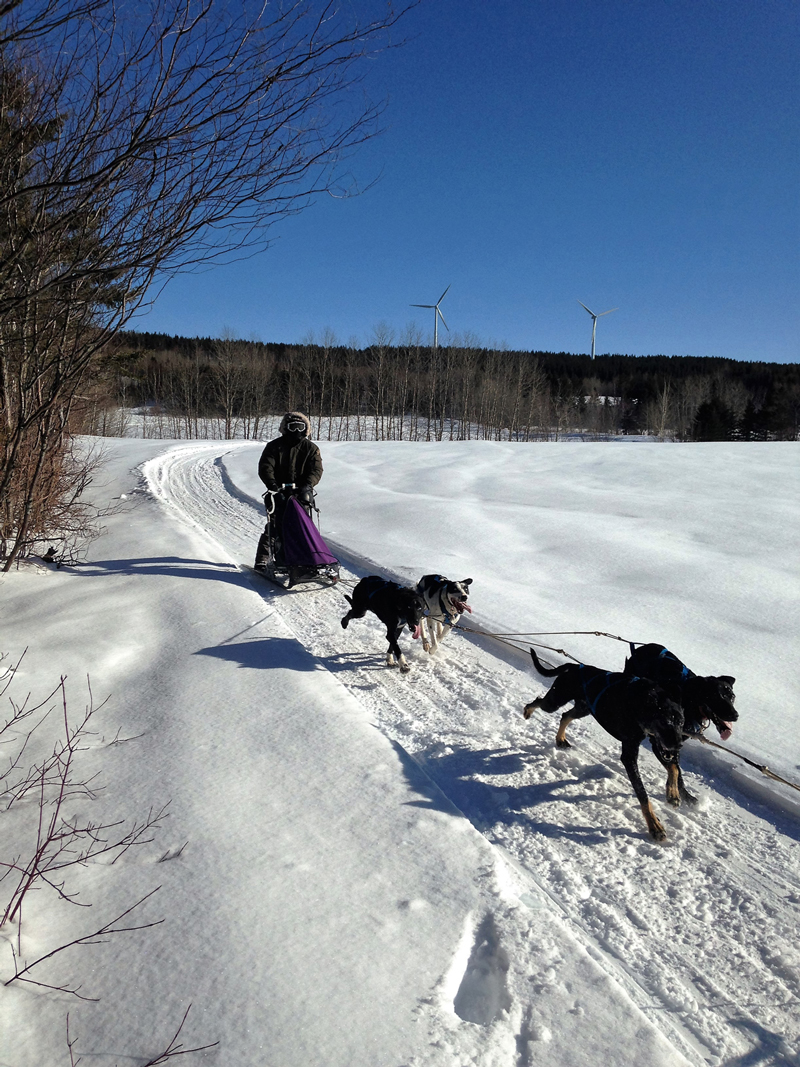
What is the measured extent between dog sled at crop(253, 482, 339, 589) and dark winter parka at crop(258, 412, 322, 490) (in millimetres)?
116

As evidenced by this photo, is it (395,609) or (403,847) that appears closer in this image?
(403,847)

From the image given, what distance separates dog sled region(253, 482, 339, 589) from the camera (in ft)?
22.5

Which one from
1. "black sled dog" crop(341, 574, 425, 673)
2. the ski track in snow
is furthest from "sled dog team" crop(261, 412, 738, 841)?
"black sled dog" crop(341, 574, 425, 673)

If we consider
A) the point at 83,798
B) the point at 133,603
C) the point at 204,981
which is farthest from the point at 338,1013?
the point at 133,603

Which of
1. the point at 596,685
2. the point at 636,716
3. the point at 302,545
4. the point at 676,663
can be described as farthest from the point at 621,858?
the point at 302,545

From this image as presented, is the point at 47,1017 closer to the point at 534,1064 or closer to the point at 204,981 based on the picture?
the point at 204,981

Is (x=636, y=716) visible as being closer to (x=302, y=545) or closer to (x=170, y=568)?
(x=302, y=545)

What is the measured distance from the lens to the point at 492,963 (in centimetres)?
217

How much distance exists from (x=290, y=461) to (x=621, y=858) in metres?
5.78

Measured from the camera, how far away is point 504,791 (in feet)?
10.6

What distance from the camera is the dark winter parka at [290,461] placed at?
7.42 meters

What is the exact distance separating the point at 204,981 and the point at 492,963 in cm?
99

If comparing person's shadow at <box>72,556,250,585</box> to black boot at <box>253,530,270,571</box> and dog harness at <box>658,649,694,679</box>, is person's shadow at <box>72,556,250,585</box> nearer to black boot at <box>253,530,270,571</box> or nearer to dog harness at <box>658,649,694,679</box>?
black boot at <box>253,530,270,571</box>

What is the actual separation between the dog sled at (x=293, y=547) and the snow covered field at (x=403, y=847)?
16.2 inches
